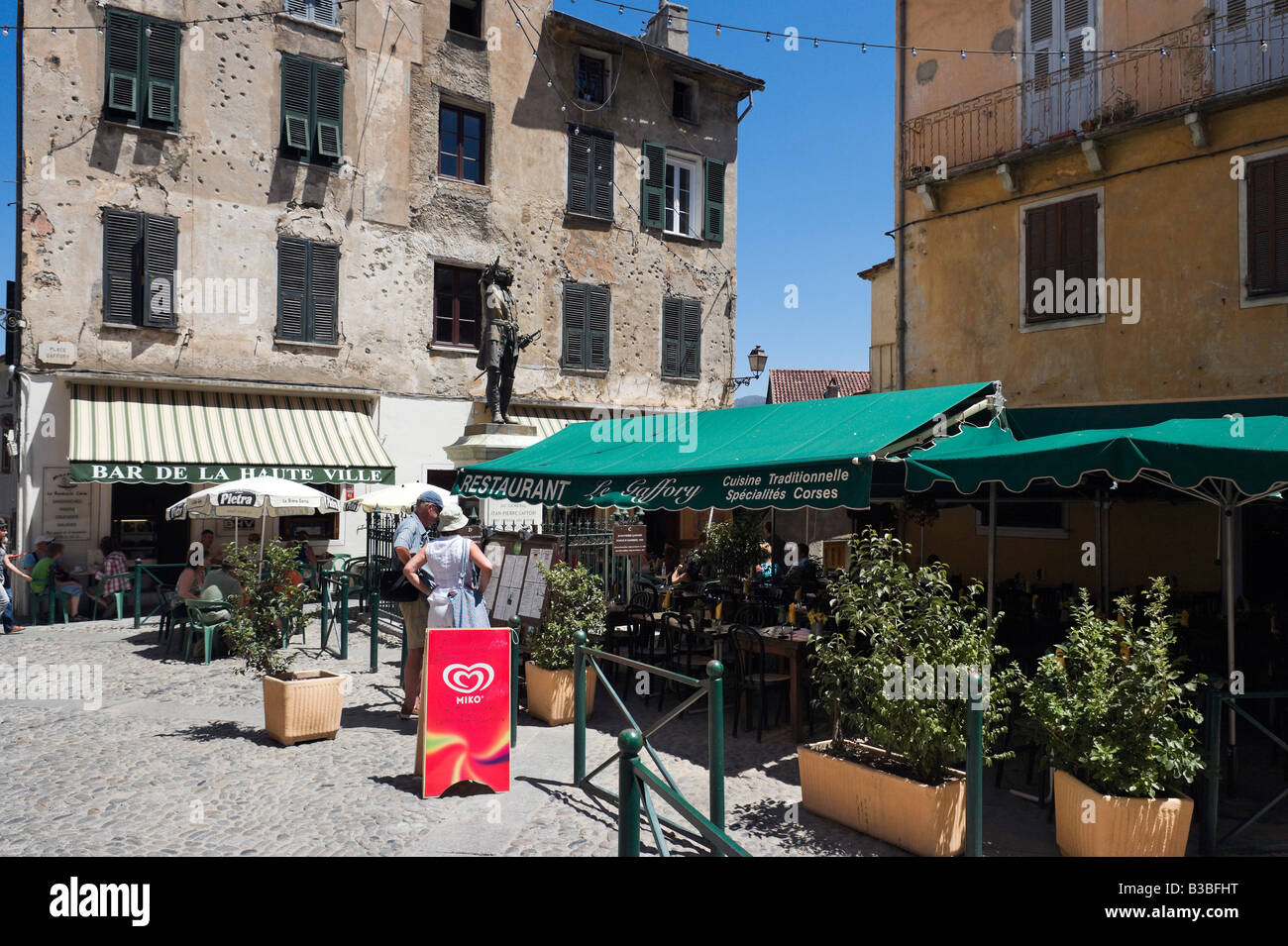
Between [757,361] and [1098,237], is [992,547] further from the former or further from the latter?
[757,361]

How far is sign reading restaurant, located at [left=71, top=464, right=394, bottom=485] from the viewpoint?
14.2 m

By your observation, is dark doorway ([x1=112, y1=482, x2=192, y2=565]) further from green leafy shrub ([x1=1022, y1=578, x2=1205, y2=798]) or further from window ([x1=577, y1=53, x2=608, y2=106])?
green leafy shrub ([x1=1022, y1=578, x2=1205, y2=798])

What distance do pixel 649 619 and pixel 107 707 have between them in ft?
16.8

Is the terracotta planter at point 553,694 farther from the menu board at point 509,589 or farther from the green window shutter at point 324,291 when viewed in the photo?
the green window shutter at point 324,291

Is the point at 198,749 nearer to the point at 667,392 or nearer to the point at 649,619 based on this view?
the point at 649,619

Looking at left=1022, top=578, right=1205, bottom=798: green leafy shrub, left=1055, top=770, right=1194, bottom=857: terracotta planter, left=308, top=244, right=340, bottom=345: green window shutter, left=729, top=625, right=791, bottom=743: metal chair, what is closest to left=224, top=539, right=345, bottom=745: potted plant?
left=729, top=625, right=791, bottom=743: metal chair

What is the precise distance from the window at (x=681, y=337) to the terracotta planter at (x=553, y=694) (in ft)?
46.0

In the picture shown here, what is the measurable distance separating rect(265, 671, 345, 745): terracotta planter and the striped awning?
8.61 metres

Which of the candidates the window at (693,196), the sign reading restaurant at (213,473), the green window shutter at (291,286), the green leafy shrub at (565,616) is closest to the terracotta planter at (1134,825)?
the green leafy shrub at (565,616)

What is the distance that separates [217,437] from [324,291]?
3.42m

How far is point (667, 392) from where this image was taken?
2162cm

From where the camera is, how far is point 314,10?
17484mm

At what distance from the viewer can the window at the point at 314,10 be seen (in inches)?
679
